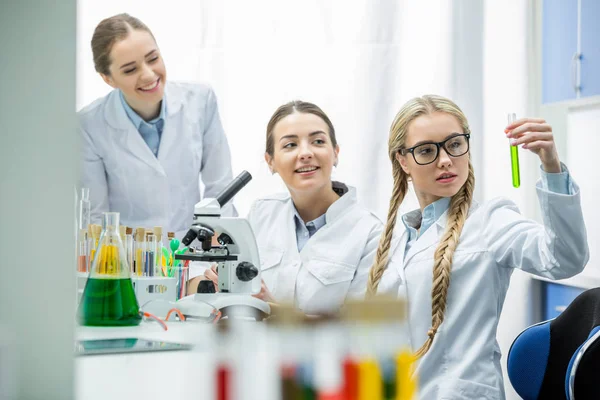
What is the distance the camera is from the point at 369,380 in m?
0.44

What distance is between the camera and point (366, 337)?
45cm

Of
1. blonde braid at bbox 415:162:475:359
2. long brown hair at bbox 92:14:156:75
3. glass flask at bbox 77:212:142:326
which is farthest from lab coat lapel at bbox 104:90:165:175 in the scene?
glass flask at bbox 77:212:142:326

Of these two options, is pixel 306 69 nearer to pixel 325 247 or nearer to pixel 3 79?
pixel 325 247

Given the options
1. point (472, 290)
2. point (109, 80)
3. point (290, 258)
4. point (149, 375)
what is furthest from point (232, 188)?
point (149, 375)

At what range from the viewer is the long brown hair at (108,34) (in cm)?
249

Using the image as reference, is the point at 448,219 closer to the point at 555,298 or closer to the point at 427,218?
the point at 427,218

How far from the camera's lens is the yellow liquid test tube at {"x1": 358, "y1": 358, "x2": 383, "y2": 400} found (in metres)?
0.44

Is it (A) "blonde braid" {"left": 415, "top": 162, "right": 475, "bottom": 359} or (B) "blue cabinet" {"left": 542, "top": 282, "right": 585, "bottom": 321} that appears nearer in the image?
(A) "blonde braid" {"left": 415, "top": 162, "right": 475, "bottom": 359}

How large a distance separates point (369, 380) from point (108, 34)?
90.4 inches

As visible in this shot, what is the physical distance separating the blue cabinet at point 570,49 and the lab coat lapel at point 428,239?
104cm

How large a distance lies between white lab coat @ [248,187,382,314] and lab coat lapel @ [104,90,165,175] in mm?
549

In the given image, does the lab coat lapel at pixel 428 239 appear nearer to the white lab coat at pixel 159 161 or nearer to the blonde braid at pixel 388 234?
the blonde braid at pixel 388 234

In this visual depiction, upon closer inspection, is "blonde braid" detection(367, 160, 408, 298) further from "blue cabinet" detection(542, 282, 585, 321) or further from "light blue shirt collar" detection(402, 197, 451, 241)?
"blue cabinet" detection(542, 282, 585, 321)

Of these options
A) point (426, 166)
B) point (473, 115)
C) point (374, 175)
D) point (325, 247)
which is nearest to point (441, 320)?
point (426, 166)
